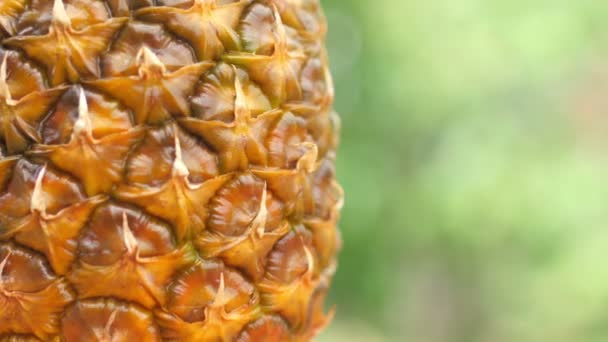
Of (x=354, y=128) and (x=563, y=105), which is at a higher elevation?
(x=563, y=105)

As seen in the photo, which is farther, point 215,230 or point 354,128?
point 354,128

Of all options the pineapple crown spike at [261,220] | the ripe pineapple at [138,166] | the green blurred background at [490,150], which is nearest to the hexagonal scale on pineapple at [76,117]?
the ripe pineapple at [138,166]

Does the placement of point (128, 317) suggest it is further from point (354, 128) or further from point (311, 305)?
point (354, 128)

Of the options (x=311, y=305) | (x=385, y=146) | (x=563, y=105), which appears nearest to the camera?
(x=311, y=305)

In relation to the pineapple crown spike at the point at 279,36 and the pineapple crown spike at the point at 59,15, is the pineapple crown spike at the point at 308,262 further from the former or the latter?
the pineapple crown spike at the point at 59,15

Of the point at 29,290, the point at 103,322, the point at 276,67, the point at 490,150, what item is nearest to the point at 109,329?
the point at 103,322

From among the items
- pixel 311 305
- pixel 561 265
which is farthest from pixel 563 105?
pixel 311 305

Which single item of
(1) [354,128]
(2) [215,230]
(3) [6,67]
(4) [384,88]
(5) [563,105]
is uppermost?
(3) [6,67]
